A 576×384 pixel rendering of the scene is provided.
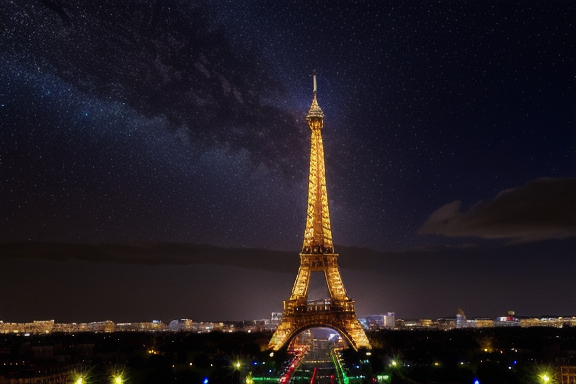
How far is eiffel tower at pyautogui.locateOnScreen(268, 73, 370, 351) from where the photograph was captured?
3014 inches

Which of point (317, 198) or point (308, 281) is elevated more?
point (317, 198)

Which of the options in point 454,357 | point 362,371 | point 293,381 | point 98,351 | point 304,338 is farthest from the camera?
point 304,338

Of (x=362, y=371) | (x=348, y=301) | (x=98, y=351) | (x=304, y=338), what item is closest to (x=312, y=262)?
(x=348, y=301)

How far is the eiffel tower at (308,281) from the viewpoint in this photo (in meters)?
76.6

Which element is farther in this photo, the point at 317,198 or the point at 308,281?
the point at 317,198

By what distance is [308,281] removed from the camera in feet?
256

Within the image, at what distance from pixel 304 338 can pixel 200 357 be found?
227 feet

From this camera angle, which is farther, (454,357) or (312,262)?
(312,262)

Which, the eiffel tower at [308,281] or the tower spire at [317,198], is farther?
the tower spire at [317,198]

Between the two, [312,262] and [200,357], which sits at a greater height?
[312,262]

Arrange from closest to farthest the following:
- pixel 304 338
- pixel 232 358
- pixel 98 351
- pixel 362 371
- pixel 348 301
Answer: pixel 362 371 < pixel 232 358 < pixel 348 301 < pixel 98 351 < pixel 304 338

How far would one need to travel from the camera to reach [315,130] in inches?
3150

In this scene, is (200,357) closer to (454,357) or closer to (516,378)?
(454,357)

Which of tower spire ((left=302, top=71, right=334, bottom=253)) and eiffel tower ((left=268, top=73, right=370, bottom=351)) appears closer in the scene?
eiffel tower ((left=268, top=73, right=370, bottom=351))
